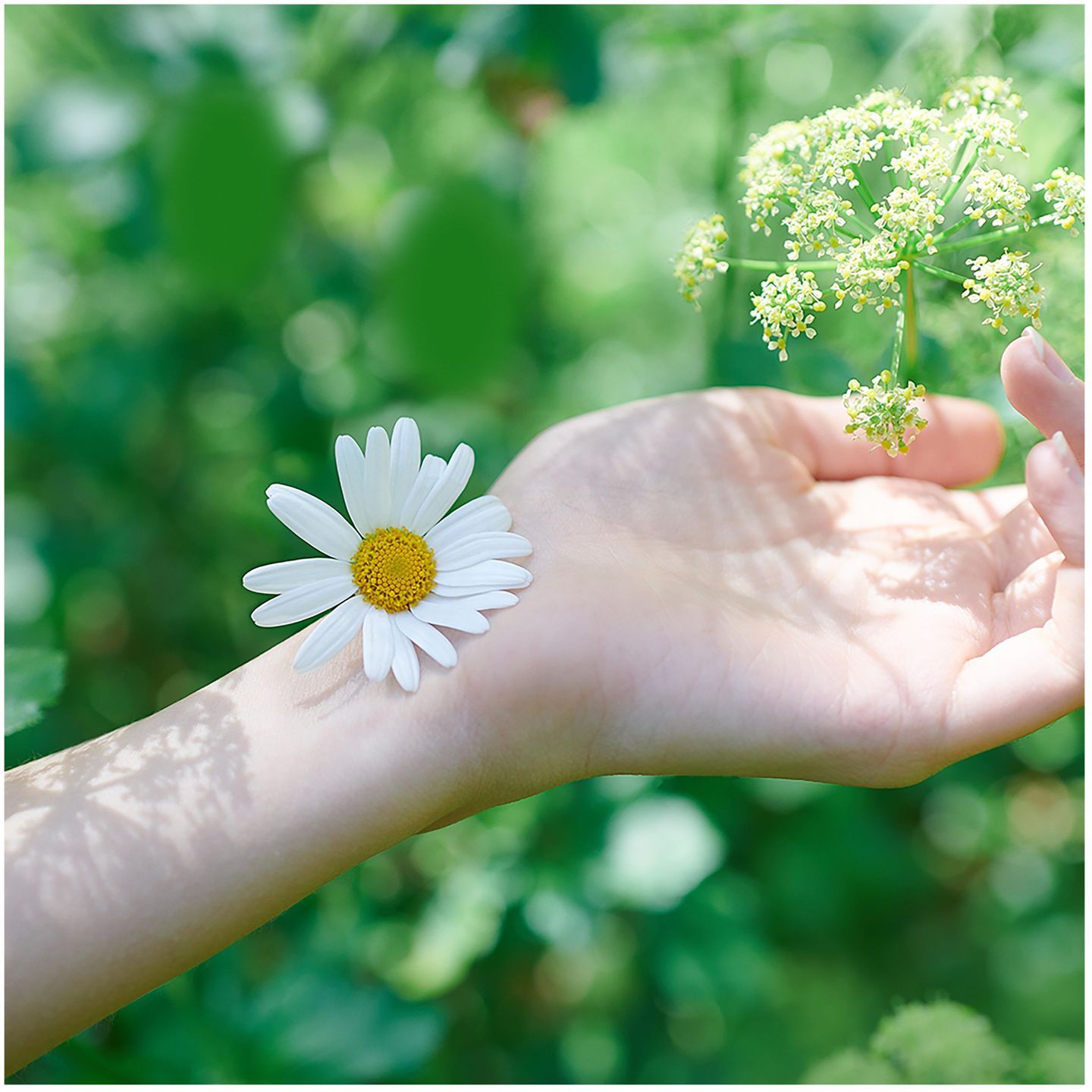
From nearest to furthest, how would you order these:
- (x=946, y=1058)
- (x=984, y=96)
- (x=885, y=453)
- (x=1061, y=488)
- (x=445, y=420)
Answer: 1. (x=1061, y=488)
2. (x=984, y=96)
3. (x=946, y=1058)
4. (x=885, y=453)
5. (x=445, y=420)

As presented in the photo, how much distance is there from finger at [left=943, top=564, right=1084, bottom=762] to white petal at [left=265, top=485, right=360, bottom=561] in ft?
1.80

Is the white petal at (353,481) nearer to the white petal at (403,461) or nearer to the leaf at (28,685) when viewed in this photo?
the white petal at (403,461)

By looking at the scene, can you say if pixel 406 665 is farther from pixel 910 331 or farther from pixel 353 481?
pixel 910 331

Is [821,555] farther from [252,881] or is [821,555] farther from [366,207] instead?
[366,207]

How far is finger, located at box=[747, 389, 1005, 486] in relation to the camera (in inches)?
44.0

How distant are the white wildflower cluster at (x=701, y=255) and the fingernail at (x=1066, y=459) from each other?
32 centimetres

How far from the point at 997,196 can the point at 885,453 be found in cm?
36

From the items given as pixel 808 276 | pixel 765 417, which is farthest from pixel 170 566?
pixel 808 276

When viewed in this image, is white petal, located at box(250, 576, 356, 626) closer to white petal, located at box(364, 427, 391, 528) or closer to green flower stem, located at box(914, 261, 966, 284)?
white petal, located at box(364, 427, 391, 528)

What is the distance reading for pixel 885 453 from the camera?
1.15 m

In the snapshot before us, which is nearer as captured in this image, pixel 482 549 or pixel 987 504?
pixel 482 549

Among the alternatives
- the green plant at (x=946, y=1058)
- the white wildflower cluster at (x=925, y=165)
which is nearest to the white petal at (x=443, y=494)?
the white wildflower cluster at (x=925, y=165)

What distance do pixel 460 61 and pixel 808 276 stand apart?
27.5 inches

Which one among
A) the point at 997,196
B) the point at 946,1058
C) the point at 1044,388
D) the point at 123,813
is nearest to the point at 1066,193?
the point at 997,196
